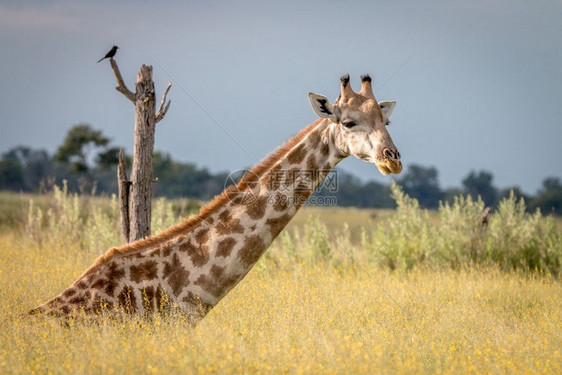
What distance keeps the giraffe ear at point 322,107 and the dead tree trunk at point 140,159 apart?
157 inches

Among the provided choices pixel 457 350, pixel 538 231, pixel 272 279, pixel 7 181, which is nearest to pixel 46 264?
pixel 272 279

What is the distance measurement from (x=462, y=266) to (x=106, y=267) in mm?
8898

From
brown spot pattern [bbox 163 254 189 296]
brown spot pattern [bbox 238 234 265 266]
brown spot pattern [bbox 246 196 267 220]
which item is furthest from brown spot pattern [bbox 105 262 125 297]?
brown spot pattern [bbox 246 196 267 220]

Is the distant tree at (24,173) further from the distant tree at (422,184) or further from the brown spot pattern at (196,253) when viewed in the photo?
the brown spot pattern at (196,253)

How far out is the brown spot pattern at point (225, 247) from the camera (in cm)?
700

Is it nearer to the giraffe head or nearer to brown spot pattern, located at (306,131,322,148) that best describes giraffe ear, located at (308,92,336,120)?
the giraffe head

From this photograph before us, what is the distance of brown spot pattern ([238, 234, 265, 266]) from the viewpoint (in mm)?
6996

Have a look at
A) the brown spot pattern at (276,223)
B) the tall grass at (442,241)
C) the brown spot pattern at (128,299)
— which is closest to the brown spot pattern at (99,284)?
the brown spot pattern at (128,299)

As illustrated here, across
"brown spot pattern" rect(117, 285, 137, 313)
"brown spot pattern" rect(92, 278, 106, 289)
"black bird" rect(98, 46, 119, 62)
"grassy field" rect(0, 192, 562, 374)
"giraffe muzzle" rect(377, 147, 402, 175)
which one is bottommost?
"grassy field" rect(0, 192, 562, 374)

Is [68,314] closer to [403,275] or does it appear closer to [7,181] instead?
[403,275]

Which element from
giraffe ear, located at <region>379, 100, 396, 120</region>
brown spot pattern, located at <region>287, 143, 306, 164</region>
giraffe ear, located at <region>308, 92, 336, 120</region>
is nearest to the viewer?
giraffe ear, located at <region>308, 92, 336, 120</region>

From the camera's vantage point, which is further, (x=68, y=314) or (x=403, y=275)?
(x=403, y=275)

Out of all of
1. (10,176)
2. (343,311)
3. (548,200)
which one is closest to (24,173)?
(10,176)

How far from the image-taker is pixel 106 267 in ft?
23.2
